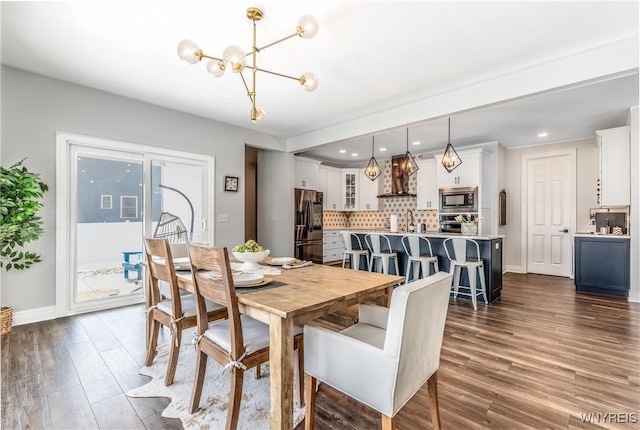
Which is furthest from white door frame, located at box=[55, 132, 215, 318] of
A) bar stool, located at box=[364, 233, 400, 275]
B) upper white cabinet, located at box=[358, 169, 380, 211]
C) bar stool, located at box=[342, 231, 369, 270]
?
upper white cabinet, located at box=[358, 169, 380, 211]

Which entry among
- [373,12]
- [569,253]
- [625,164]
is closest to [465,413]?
[373,12]

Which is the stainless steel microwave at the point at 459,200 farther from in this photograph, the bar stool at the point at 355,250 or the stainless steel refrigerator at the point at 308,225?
the stainless steel refrigerator at the point at 308,225

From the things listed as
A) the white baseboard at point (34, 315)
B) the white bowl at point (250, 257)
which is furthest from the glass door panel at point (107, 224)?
the white bowl at point (250, 257)

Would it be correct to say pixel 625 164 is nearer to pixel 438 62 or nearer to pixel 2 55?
pixel 438 62

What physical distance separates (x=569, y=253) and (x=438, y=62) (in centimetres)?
497

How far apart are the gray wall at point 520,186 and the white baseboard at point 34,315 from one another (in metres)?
7.48

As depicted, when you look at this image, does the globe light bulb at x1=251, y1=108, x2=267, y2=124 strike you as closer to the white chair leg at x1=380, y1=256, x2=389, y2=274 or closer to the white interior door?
the white chair leg at x1=380, y1=256, x2=389, y2=274

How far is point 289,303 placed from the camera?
4.68ft

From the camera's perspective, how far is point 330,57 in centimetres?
281

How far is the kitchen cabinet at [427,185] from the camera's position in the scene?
6.36 m

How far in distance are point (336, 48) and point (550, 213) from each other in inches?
219

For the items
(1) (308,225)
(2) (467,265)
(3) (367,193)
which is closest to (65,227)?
(1) (308,225)

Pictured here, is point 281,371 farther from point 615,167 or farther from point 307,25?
point 615,167

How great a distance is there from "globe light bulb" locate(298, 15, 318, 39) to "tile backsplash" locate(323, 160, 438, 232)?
5468 mm
